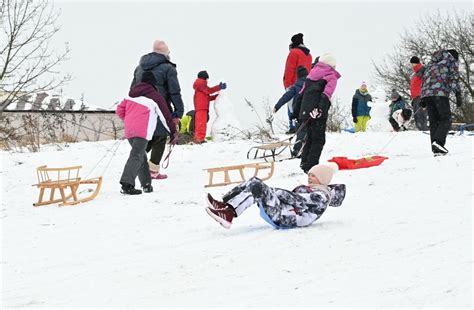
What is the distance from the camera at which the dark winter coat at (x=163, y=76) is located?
28.3 ft

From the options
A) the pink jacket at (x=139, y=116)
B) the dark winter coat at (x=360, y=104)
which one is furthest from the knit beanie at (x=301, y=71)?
the dark winter coat at (x=360, y=104)

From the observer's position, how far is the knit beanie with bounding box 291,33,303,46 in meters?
11.0

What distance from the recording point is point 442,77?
29.2ft

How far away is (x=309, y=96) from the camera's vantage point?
804cm

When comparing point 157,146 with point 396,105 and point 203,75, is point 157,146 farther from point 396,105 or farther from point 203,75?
point 396,105

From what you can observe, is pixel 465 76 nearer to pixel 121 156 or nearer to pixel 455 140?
pixel 455 140

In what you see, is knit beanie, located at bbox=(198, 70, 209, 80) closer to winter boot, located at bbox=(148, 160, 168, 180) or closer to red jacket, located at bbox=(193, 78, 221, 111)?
red jacket, located at bbox=(193, 78, 221, 111)

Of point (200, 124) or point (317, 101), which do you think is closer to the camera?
point (317, 101)

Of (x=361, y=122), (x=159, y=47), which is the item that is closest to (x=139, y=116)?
(x=159, y=47)

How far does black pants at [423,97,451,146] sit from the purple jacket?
1669 mm

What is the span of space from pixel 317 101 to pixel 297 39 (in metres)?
3.33

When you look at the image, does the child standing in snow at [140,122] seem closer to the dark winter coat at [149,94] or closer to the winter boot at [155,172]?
the dark winter coat at [149,94]

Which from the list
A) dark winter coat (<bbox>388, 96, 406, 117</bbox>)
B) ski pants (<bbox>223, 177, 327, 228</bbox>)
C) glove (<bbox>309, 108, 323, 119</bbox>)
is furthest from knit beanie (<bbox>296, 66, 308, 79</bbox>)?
dark winter coat (<bbox>388, 96, 406, 117</bbox>)

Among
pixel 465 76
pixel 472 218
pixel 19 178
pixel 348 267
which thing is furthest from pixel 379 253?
pixel 465 76
